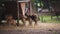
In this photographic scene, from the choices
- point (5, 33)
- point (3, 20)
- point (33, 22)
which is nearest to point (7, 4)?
point (3, 20)

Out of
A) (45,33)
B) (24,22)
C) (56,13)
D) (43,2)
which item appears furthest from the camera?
(43,2)

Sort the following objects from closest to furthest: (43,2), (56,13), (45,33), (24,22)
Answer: (45,33)
(24,22)
(56,13)
(43,2)

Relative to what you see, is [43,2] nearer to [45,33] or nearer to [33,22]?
[33,22]

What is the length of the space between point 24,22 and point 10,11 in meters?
0.82

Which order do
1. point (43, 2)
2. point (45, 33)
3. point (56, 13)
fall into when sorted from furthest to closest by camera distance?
point (43, 2), point (56, 13), point (45, 33)

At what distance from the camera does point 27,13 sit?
9148 millimetres

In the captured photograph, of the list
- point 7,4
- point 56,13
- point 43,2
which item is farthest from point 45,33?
point 43,2

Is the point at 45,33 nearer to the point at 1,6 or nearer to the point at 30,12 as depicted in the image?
the point at 30,12

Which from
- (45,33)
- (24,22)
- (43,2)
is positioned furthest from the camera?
(43,2)

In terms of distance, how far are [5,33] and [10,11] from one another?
252cm

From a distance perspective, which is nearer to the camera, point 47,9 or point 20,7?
point 20,7

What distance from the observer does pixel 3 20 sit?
942 cm

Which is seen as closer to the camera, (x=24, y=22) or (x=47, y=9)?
(x=24, y=22)

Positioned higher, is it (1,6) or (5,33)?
(1,6)
